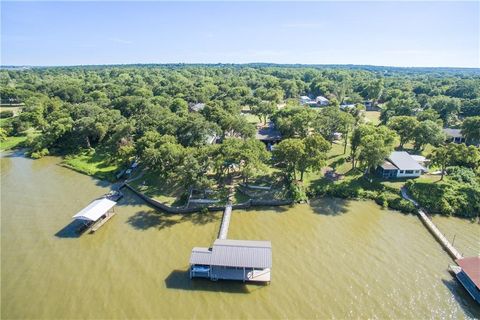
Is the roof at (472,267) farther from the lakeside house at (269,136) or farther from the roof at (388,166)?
the lakeside house at (269,136)

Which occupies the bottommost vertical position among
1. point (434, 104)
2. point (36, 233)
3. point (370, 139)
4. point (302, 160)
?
point (36, 233)


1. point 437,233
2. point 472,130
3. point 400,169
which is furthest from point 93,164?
point 472,130

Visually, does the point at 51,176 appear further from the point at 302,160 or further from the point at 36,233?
the point at 302,160

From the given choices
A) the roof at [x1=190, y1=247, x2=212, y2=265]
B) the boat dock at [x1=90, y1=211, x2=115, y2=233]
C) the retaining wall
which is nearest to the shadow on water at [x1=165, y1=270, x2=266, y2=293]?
the roof at [x1=190, y1=247, x2=212, y2=265]

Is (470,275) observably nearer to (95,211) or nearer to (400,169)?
(400,169)

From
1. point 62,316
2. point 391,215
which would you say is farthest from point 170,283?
point 391,215

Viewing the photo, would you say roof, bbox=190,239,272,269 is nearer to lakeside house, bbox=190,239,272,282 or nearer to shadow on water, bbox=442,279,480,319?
lakeside house, bbox=190,239,272,282
